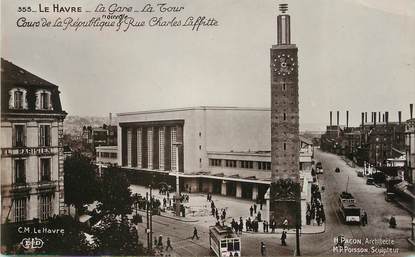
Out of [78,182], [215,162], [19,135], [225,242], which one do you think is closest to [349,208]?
[225,242]

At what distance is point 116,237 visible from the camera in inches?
373

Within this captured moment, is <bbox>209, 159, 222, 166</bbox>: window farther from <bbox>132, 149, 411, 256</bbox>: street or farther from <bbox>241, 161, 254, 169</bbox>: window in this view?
<bbox>132, 149, 411, 256</bbox>: street

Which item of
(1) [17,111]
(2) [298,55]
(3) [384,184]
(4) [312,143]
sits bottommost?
(3) [384,184]

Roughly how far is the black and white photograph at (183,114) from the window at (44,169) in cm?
2

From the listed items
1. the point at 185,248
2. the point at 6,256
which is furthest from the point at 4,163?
the point at 185,248

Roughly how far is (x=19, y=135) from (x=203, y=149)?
384cm

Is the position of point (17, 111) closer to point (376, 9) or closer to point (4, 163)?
point (4, 163)

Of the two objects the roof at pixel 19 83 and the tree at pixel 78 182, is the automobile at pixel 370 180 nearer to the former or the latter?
the tree at pixel 78 182

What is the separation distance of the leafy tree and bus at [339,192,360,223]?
151 inches

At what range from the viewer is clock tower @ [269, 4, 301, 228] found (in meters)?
9.94

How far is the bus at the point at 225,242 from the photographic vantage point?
887cm

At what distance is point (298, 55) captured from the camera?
9430 mm

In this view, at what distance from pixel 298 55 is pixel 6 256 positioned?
21.6ft

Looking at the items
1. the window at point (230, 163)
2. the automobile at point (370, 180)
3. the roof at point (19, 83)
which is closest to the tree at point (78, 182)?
the roof at point (19, 83)
